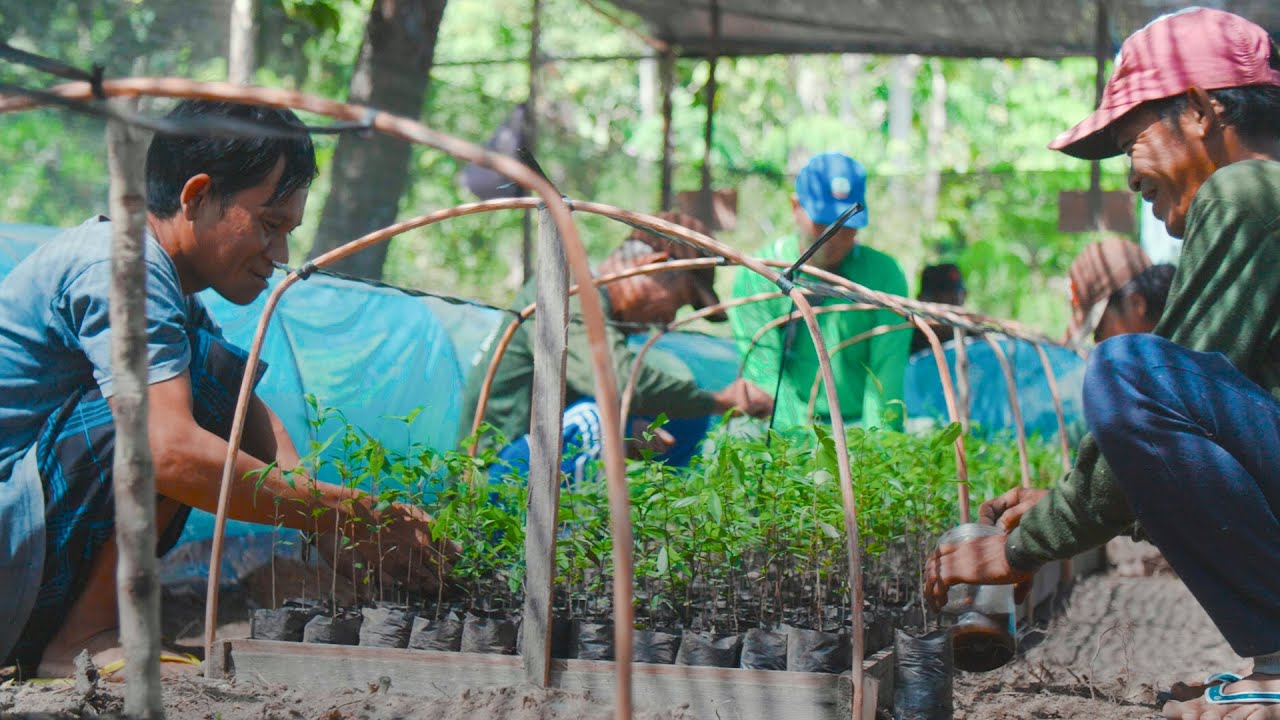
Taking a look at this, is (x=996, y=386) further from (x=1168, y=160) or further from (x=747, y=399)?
(x=1168, y=160)

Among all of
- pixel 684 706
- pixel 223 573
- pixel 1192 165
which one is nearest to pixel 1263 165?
pixel 1192 165

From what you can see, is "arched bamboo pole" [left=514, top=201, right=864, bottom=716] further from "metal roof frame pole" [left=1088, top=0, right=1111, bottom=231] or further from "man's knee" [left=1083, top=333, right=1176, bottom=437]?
"metal roof frame pole" [left=1088, top=0, right=1111, bottom=231]

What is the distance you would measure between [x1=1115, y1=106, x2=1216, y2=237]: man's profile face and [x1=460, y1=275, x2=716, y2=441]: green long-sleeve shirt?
209cm

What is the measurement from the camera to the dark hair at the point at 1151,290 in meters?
4.48

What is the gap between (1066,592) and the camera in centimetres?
456

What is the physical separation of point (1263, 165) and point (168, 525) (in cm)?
251

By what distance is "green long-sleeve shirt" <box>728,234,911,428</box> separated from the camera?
4793 millimetres

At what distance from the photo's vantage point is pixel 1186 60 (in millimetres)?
2363

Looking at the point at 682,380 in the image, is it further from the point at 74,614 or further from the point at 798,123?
the point at 798,123

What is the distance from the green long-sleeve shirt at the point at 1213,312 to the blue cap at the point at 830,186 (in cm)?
240

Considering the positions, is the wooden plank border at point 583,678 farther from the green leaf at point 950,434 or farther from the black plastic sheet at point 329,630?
the green leaf at point 950,434

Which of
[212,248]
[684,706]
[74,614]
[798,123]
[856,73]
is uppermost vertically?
[856,73]

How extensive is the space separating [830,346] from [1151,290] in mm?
1247

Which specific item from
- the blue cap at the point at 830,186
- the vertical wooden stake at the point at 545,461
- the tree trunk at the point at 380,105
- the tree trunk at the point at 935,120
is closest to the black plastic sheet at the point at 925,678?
the vertical wooden stake at the point at 545,461
